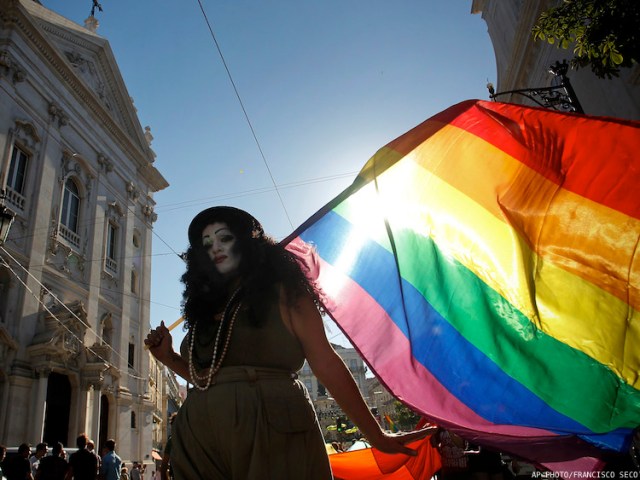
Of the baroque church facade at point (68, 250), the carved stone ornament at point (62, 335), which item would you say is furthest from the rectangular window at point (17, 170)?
the carved stone ornament at point (62, 335)

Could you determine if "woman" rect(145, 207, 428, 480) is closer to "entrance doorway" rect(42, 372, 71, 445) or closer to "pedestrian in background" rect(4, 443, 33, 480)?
"pedestrian in background" rect(4, 443, 33, 480)

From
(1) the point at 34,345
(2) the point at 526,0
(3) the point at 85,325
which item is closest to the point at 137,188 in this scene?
(3) the point at 85,325

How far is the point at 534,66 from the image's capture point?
13773 millimetres

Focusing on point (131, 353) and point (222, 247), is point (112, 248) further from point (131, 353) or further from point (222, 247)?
point (222, 247)

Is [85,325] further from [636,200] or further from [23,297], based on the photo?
[636,200]

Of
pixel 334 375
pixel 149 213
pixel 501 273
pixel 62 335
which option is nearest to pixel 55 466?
pixel 62 335

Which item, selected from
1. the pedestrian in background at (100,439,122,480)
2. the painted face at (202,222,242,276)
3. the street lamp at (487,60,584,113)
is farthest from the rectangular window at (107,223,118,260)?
the painted face at (202,222,242,276)

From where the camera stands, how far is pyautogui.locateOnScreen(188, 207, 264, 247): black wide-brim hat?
2029mm

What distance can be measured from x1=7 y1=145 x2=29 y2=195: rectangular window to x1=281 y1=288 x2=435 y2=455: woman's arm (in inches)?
534

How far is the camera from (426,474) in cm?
495

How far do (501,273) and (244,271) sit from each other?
4.58 ft

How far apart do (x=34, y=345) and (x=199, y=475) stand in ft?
39.9

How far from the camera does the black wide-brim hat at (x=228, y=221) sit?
2.03m

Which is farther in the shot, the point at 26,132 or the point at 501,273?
the point at 26,132
